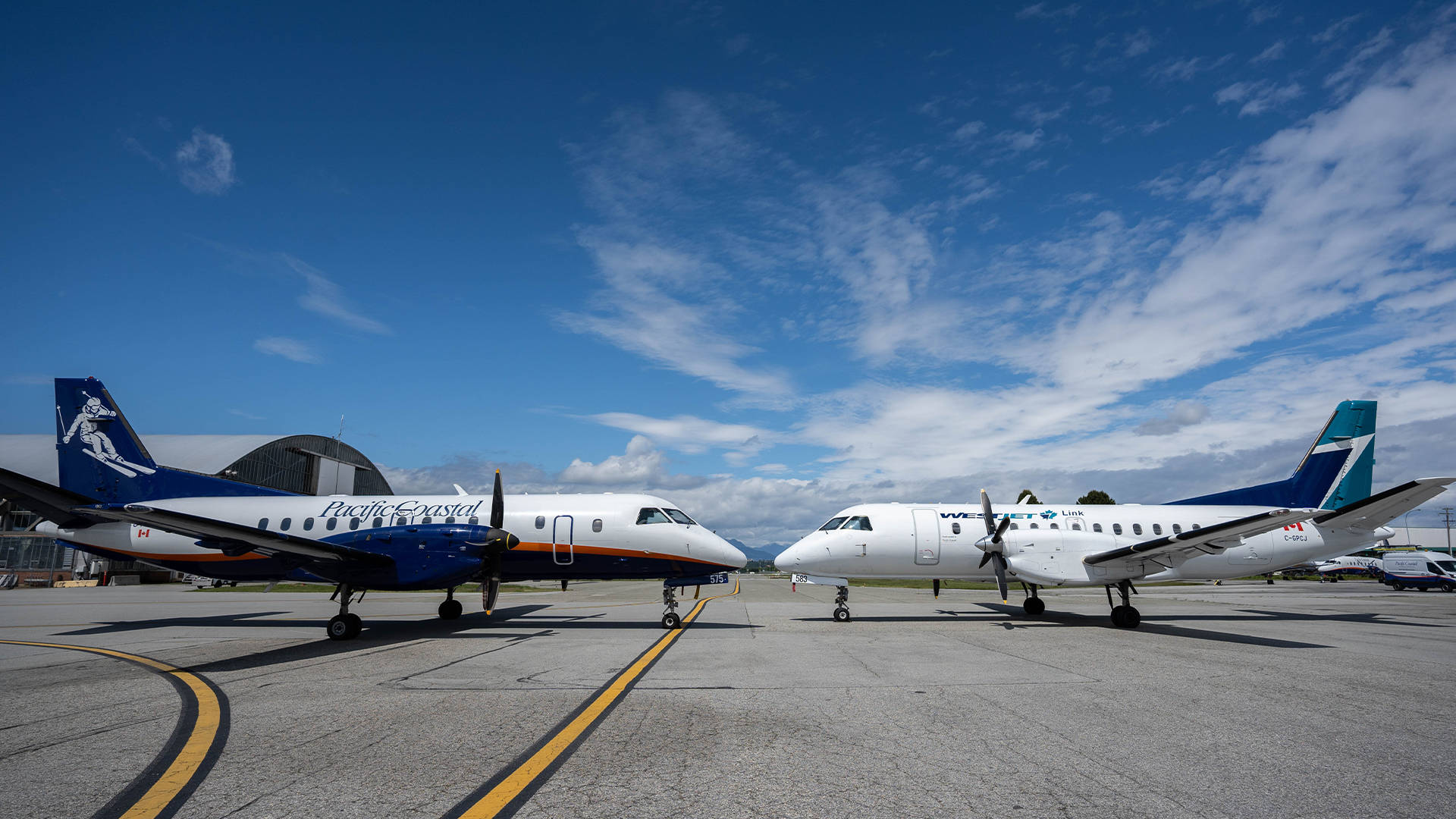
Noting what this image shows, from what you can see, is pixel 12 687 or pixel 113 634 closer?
pixel 12 687

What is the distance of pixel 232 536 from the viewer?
41.7 feet

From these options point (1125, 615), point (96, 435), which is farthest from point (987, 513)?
point (96, 435)

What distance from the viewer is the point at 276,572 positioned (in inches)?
639

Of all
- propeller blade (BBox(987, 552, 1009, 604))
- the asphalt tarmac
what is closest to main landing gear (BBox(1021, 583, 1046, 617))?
propeller blade (BBox(987, 552, 1009, 604))

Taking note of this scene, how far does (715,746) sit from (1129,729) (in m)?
4.00

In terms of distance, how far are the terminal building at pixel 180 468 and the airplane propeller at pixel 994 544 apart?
4057cm

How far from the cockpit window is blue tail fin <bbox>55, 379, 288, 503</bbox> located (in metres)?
11.3

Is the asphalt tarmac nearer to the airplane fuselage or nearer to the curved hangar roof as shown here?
the airplane fuselage

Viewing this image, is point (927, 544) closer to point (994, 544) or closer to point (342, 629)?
point (994, 544)

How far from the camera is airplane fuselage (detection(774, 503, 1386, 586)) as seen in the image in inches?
660

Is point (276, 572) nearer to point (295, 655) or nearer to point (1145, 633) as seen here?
point (295, 655)

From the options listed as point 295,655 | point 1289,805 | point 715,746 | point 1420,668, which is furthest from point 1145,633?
point 295,655

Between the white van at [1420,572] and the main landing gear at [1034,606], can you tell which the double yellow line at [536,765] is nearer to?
the main landing gear at [1034,606]

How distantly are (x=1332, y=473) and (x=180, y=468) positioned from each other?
61.7 meters
